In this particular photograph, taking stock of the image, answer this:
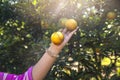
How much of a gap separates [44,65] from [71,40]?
91cm

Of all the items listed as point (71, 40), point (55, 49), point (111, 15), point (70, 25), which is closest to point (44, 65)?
point (55, 49)

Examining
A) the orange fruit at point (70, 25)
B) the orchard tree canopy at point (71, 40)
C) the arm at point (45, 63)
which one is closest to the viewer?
the arm at point (45, 63)

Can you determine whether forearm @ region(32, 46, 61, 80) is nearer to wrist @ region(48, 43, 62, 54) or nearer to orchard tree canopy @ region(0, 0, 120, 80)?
wrist @ region(48, 43, 62, 54)

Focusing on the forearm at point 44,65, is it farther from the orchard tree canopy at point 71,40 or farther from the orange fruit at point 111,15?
the orange fruit at point 111,15

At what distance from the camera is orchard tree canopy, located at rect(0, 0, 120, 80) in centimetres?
301

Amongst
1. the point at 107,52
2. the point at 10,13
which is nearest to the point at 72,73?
the point at 107,52

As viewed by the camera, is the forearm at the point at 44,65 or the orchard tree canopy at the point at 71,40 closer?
the forearm at the point at 44,65

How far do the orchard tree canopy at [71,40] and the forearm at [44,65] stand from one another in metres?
0.59

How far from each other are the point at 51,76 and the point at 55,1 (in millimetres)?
712

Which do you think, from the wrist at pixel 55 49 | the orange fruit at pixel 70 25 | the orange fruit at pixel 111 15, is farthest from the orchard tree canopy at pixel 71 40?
the wrist at pixel 55 49

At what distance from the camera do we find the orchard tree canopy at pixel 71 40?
301 centimetres

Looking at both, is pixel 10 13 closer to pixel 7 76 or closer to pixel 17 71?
pixel 17 71

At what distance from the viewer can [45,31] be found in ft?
10.3

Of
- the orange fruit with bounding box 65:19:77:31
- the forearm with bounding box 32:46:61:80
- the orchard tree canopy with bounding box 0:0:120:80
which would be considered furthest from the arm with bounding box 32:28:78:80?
the orchard tree canopy with bounding box 0:0:120:80
